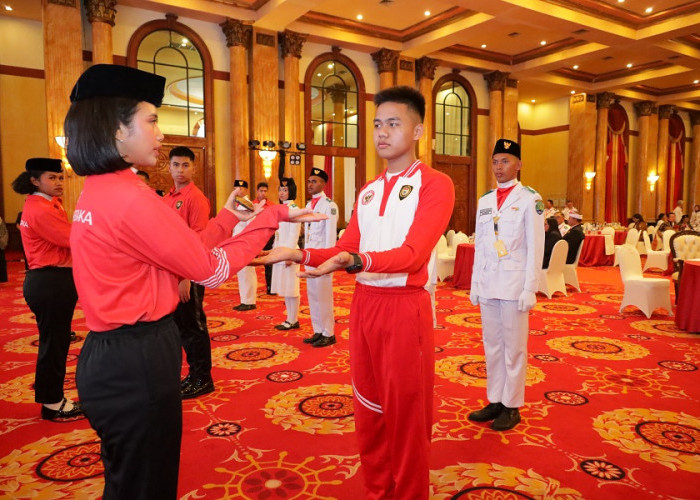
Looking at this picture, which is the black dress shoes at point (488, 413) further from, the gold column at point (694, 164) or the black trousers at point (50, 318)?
the gold column at point (694, 164)

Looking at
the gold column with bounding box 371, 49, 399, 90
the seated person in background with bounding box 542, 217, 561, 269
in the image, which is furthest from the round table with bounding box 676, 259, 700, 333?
the gold column with bounding box 371, 49, 399, 90

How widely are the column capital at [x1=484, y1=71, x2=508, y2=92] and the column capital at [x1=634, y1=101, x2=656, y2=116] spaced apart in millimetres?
7599

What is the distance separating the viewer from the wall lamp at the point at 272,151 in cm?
1118

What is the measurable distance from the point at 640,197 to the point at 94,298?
850 inches

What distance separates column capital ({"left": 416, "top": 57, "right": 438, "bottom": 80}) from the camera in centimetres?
1360

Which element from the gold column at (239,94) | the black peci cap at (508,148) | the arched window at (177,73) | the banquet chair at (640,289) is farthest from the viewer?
the gold column at (239,94)

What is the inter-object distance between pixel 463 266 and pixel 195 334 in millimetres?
5742

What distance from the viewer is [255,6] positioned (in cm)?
1058

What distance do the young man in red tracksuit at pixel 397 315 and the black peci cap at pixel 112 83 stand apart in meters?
0.65

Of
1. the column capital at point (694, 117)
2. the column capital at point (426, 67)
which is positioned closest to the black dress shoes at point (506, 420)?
the column capital at point (426, 67)

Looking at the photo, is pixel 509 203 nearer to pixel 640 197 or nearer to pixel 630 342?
pixel 630 342

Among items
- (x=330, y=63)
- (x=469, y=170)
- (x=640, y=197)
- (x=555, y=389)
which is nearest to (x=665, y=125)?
(x=640, y=197)

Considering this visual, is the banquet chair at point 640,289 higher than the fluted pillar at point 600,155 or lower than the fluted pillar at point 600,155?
lower

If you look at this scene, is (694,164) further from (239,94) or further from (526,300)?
(526,300)
